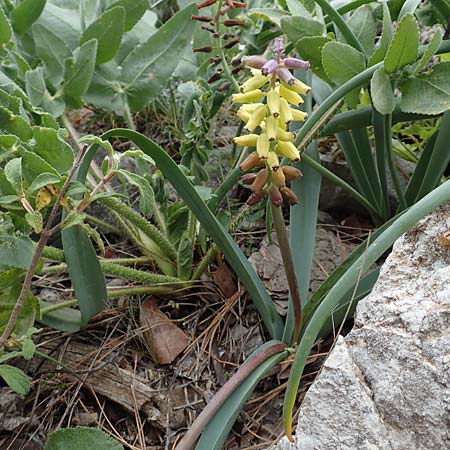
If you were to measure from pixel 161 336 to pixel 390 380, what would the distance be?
2.11ft

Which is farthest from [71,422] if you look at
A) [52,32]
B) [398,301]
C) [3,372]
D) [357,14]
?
[357,14]

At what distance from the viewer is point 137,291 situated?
1487 mm

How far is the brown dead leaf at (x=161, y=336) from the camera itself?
1472 mm

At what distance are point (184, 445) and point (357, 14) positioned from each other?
2.99 feet

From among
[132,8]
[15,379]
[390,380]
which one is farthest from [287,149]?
[132,8]

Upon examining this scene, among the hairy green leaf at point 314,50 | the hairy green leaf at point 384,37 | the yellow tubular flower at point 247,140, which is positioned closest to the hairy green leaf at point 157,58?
the hairy green leaf at point 314,50

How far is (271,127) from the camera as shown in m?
1.03

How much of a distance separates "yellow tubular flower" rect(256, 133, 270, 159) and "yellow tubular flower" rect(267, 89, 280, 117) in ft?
0.15

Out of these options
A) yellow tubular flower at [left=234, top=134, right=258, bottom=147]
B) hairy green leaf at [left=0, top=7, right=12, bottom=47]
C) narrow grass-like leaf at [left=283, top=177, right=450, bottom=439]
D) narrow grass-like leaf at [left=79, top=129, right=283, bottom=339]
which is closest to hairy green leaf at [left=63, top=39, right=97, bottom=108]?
hairy green leaf at [left=0, top=7, right=12, bottom=47]

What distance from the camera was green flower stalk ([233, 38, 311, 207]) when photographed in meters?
1.02

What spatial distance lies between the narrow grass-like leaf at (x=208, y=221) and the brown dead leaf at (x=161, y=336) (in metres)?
0.21

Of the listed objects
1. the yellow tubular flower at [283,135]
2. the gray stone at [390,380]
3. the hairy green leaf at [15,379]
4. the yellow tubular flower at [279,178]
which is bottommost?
the gray stone at [390,380]

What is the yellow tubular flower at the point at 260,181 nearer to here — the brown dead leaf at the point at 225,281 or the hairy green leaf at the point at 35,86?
the brown dead leaf at the point at 225,281

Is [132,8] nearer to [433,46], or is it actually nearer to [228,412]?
[433,46]
